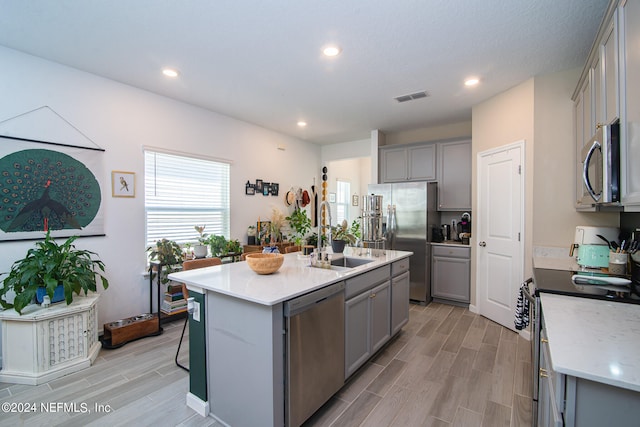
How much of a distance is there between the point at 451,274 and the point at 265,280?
323cm

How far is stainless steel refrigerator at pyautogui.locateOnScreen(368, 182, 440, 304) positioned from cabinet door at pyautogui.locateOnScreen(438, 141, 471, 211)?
15 cm

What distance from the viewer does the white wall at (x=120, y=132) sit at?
8.57 ft

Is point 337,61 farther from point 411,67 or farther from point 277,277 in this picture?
point 277,277

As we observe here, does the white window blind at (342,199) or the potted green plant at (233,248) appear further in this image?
the white window blind at (342,199)

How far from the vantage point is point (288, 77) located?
306 centimetres

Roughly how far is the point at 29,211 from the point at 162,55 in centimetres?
187

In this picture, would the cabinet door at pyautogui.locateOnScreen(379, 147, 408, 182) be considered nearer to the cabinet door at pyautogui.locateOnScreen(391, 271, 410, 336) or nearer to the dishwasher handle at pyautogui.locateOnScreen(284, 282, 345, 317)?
the cabinet door at pyautogui.locateOnScreen(391, 271, 410, 336)

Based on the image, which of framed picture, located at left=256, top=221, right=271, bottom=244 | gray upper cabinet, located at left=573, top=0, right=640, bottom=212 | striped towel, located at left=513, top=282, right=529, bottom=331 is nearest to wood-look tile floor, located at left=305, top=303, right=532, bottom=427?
striped towel, located at left=513, top=282, right=529, bottom=331

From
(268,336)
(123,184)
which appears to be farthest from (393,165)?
(268,336)

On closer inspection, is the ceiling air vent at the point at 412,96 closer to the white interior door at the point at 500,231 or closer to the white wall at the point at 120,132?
the white interior door at the point at 500,231

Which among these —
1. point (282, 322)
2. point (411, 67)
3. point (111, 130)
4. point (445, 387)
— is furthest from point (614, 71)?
point (111, 130)

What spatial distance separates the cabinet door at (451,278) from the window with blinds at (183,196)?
10.5 feet

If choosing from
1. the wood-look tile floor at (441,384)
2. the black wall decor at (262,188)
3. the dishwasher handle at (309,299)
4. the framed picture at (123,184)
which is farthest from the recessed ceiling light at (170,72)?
the wood-look tile floor at (441,384)

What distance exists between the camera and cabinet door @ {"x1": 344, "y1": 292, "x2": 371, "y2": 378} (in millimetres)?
2164
